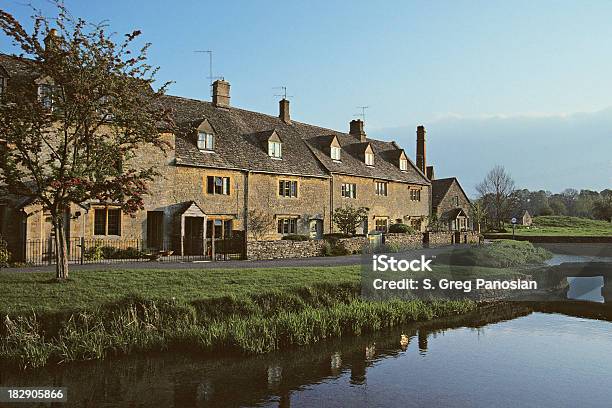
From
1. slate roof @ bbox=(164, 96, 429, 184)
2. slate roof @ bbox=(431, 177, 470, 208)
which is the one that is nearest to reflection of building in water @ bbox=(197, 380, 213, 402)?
slate roof @ bbox=(164, 96, 429, 184)

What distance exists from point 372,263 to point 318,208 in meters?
12.6

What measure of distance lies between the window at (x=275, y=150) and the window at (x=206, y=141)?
Result: 4999 millimetres

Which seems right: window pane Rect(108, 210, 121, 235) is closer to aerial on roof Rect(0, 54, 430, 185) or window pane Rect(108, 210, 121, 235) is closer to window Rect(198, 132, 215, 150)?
aerial on roof Rect(0, 54, 430, 185)

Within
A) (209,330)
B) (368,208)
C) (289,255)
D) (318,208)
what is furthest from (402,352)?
(368,208)

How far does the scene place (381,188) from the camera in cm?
4512

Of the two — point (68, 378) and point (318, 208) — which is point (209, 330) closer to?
point (68, 378)

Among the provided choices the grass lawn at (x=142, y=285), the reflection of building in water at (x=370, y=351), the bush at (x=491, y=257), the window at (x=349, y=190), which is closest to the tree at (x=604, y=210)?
the bush at (x=491, y=257)

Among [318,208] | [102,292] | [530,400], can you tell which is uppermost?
[318,208]

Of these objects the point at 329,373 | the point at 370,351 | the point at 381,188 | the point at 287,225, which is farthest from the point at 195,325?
the point at 381,188

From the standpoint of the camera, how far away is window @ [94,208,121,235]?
1041 inches

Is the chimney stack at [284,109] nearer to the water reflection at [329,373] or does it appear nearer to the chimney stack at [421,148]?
the chimney stack at [421,148]

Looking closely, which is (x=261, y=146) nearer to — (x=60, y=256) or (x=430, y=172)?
(x=60, y=256)

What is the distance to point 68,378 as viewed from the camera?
12.1 m

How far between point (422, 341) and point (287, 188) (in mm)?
21125
